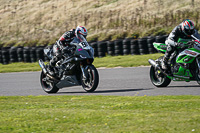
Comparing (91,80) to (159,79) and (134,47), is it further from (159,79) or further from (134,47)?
(134,47)

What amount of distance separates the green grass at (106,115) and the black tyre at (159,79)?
7.12 feet

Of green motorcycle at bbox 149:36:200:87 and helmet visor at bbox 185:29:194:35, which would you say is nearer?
green motorcycle at bbox 149:36:200:87

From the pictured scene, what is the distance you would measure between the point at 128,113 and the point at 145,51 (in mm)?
14924

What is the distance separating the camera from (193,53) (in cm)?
963

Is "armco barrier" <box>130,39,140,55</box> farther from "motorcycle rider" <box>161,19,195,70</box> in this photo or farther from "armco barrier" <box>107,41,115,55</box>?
"motorcycle rider" <box>161,19,195,70</box>

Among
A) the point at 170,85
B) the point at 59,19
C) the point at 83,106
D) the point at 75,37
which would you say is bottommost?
the point at 59,19

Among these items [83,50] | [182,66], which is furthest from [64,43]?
[182,66]

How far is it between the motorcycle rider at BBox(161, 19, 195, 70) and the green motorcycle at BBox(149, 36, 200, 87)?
105mm

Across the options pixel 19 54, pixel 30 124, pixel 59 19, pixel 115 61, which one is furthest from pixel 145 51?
pixel 59 19

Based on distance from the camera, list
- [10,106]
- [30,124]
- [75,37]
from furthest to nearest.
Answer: [75,37] → [10,106] → [30,124]

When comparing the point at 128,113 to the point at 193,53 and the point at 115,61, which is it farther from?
the point at 115,61

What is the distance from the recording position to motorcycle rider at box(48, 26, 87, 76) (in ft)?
33.6

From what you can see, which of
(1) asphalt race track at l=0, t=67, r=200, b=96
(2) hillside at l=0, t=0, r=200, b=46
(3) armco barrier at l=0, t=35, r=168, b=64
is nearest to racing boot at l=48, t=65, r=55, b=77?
(1) asphalt race track at l=0, t=67, r=200, b=96

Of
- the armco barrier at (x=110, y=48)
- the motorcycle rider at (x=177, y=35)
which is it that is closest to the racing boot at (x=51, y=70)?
the motorcycle rider at (x=177, y=35)
